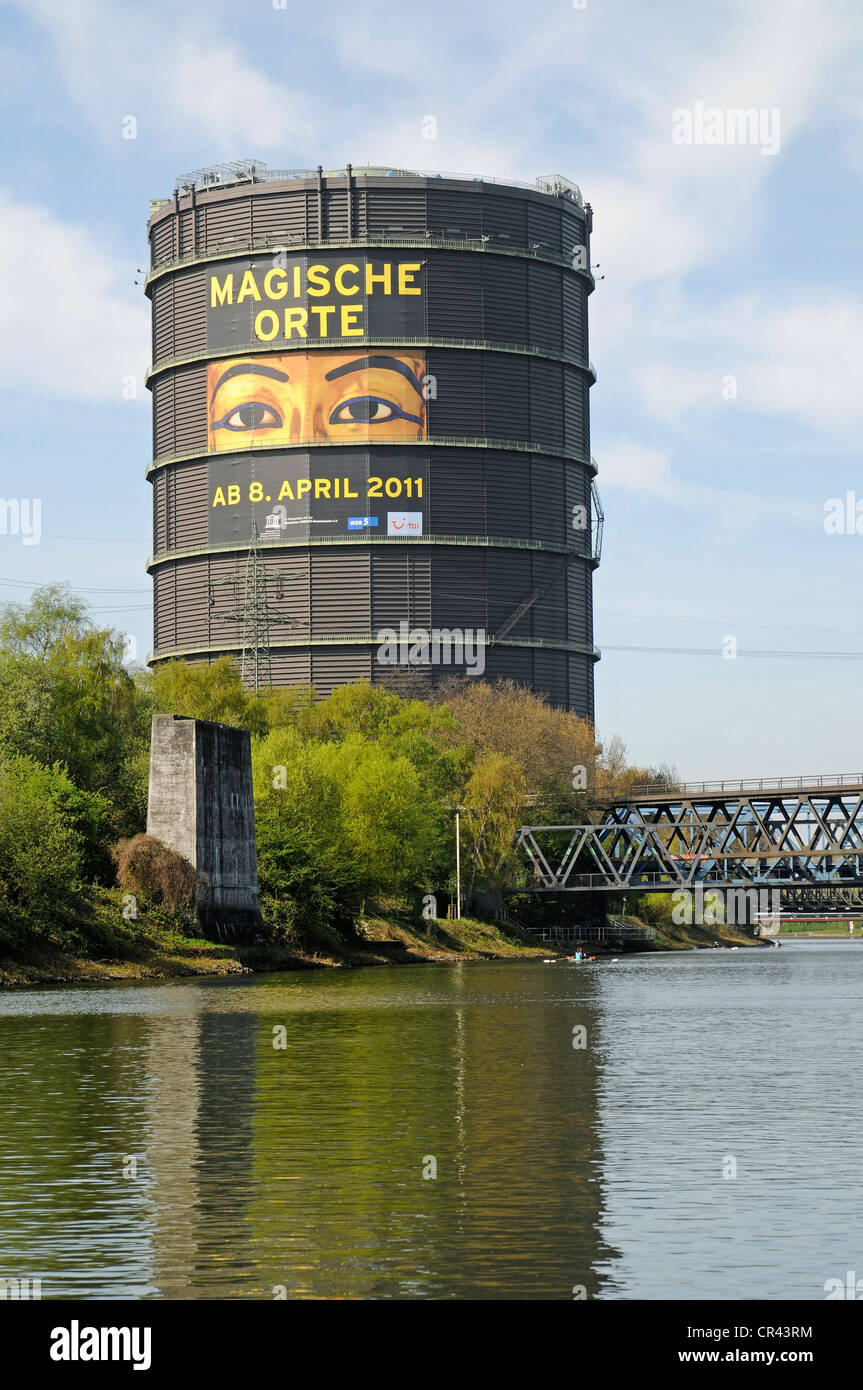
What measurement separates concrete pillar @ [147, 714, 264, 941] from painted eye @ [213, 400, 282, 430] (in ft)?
125

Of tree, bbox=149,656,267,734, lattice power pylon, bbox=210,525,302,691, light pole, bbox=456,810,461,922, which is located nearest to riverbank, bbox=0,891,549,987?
light pole, bbox=456,810,461,922

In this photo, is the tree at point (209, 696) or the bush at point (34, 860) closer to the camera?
the bush at point (34, 860)

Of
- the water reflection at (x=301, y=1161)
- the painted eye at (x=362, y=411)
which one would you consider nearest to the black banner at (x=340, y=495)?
the painted eye at (x=362, y=411)

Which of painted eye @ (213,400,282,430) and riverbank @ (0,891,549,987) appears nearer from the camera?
riverbank @ (0,891,549,987)

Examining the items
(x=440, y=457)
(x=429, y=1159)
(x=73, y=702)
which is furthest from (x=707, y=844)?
(x=429, y=1159)

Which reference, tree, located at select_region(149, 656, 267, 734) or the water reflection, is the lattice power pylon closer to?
tree, located at select_region(149, 656, 267, 734)

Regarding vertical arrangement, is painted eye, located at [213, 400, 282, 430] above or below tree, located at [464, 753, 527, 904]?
above

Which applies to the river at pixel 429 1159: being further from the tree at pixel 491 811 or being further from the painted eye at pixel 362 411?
the painted eye at pixel 362 411

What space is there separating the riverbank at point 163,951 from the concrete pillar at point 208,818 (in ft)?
4.49

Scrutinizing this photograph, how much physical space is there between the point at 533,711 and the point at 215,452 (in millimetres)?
23965

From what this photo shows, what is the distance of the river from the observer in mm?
11281

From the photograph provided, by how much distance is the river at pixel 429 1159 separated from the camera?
11.3m

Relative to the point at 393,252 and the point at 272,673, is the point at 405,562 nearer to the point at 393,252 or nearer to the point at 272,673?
the point at 272,673

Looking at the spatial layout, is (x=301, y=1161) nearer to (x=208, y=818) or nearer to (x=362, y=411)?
(x=208, y=818)
